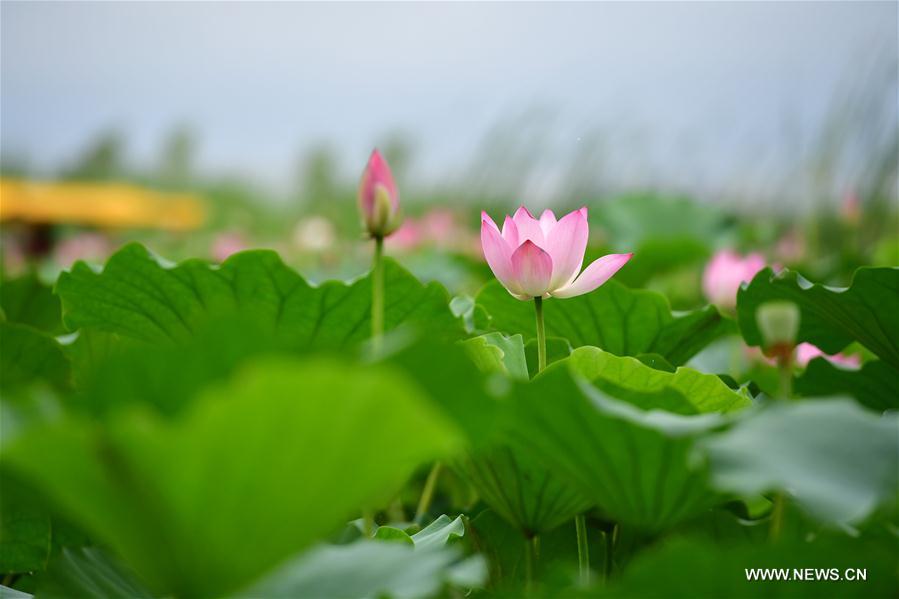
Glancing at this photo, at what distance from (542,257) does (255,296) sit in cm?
25

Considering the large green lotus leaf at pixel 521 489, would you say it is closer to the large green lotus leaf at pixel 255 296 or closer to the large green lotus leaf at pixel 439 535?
the large green lotus leaf at pixel 439 535

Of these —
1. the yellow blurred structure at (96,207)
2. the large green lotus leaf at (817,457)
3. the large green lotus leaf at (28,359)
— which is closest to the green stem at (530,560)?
the large green lotus leaf at (817,457)

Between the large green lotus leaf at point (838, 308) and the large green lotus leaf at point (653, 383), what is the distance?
181mm

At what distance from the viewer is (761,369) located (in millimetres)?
948

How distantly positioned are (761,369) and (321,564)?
0.68m

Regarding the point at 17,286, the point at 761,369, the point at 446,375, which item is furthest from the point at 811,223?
the point at 446,375

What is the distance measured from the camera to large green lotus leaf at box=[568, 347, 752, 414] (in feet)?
1.63

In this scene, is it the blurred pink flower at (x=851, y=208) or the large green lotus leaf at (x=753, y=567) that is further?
the blurred pink flower at (x=851, y=208)

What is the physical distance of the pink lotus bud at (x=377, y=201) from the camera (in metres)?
0.54

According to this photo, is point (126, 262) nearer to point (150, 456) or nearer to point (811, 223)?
point (150, 456)

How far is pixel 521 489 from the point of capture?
20.9 inches

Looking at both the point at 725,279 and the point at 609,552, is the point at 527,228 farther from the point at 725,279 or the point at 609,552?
the point at 725,279

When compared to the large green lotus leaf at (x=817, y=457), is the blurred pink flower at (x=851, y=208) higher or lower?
lower

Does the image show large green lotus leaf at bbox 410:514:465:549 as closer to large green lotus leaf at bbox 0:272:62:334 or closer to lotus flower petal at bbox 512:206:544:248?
lotus flower petal at bbox 512:206:544:248
